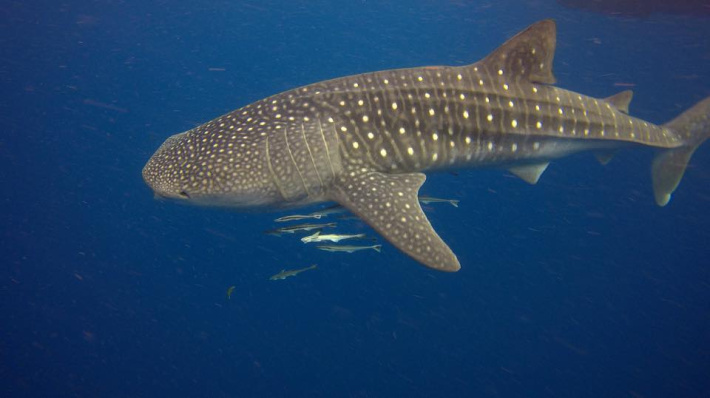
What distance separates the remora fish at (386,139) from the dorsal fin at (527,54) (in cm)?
1

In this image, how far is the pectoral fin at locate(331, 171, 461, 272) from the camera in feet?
11.9

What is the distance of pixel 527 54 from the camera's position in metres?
4.84

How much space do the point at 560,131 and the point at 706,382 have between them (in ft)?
44.1

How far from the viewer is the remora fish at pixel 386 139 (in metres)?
3.99

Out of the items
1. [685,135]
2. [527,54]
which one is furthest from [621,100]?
[527,54]

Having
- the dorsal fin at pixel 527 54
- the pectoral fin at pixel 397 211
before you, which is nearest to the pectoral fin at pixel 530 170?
the dorsal fin at pixel 527 54

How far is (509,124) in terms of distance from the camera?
4.86 metres

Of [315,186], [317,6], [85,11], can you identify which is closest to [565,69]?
[315,186]

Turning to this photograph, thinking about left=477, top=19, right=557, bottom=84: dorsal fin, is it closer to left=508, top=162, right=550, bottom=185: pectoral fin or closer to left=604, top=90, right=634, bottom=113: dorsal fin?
left=508, top=162, right=550, bottom=185: pectoral fin

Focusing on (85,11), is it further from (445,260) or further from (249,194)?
(445,260)

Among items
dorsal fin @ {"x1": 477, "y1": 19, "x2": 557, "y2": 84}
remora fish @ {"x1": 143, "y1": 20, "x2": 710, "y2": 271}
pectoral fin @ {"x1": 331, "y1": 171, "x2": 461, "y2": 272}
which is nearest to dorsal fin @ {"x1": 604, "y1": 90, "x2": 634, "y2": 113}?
remora fish @ {"x1": 143, "y1": 20, "x2": 710, "y2": 271}

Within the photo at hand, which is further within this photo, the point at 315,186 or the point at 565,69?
the point at 565,69

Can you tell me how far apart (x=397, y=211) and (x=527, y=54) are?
9.12ft

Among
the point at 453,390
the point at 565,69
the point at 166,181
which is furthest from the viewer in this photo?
the point at 565,69
